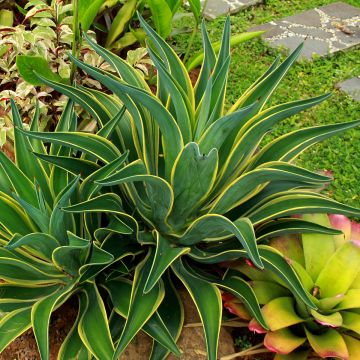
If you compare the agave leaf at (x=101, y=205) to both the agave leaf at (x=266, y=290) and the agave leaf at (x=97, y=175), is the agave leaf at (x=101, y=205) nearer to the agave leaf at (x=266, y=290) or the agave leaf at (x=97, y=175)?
the agave leaf at (x=97, y=175)

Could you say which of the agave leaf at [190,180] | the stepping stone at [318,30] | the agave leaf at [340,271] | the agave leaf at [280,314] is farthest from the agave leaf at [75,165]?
the stepping stone at [318,30]

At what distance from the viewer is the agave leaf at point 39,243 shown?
61.2 inches

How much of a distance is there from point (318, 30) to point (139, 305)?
2988mm

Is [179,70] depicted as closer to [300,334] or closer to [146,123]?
[146,123]

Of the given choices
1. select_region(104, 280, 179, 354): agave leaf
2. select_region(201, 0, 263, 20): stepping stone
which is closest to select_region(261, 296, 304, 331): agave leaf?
select_region(104, 280, 179, 354): agave leaf

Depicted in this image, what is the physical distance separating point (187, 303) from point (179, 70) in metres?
0.90

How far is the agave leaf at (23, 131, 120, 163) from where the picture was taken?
178 cm

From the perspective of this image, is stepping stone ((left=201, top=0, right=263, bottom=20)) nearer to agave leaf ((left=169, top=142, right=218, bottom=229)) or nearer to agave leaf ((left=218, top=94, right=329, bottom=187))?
agave leaf ((left=218, top=94, right=329, bottom=187))

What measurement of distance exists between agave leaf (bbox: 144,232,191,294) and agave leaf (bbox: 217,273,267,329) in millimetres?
228

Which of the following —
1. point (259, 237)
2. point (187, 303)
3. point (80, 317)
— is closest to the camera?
point (80, 317)

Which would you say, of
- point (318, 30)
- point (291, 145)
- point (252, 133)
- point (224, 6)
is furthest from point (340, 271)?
point (224, 6)

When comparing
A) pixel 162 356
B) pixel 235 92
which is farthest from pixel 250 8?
pixel 162 356

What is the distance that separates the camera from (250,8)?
4293 millimetres

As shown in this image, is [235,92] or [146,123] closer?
[146,123]
